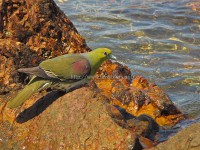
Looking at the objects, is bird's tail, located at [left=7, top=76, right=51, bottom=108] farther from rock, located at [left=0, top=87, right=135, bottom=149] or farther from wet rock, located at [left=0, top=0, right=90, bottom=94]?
wet rock, located at [left=0, top=0, right=90, bottom=94]

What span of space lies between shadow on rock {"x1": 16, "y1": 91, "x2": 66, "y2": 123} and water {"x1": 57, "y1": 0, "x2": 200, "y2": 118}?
3323 mm

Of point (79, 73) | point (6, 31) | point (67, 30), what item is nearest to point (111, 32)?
point (67, 30)

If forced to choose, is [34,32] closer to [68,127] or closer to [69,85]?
[69,85]

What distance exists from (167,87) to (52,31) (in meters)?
3.37

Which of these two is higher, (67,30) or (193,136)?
(67,30)

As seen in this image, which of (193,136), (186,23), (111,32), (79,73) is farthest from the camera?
(186,23)

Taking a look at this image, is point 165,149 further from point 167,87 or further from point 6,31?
point 167,87

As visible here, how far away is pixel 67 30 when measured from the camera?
7.14 m

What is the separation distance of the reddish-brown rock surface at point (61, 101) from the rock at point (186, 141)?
1.63ft

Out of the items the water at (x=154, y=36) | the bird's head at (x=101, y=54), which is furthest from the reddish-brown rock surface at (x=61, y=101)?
the water at (x=154, y=36)

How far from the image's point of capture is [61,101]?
519cm

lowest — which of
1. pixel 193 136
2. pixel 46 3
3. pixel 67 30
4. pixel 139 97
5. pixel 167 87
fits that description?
pixel 167 87

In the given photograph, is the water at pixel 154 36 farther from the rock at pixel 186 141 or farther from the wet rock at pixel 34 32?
the rock at pixel 186 141

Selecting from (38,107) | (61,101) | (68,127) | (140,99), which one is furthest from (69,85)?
(140,99)
